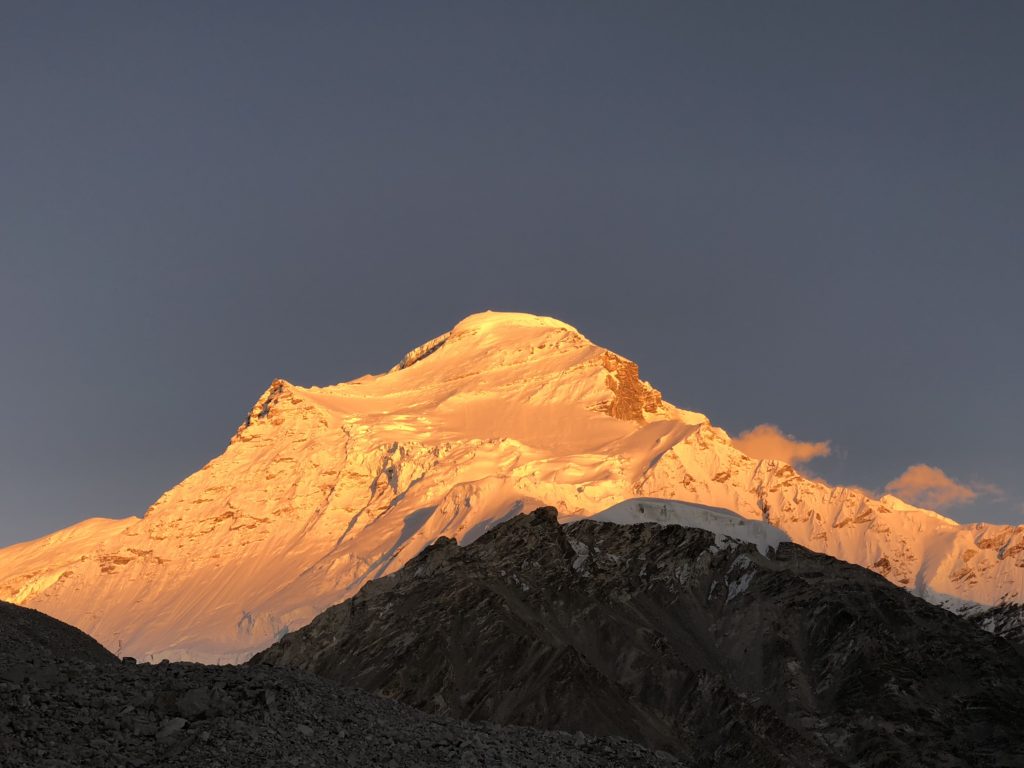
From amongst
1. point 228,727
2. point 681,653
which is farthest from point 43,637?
point 681,653

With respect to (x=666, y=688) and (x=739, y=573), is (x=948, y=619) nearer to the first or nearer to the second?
(x=739, y=573)

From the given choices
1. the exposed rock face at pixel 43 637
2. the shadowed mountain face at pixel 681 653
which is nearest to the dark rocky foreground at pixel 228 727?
the exposed rock face at pixel 43 637

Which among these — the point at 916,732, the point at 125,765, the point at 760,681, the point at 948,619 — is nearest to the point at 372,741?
the point at 125,765

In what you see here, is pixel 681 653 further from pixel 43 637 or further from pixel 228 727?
pixel 228 727

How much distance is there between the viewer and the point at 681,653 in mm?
172000

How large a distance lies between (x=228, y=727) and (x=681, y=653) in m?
132

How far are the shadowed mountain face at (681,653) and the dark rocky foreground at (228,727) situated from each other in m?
89.0

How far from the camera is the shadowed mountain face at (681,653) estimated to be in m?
149

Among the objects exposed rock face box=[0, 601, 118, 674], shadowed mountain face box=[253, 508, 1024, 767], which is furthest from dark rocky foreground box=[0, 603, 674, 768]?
shadowed mountain face box=[253, 508, 1024, 767]

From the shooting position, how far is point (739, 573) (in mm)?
195500

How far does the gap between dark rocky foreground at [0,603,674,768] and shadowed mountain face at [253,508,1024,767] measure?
3502 inches

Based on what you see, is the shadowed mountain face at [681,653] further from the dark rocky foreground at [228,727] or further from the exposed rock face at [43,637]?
the dark rocky foreground at [228,727]

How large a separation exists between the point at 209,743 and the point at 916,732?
408ft

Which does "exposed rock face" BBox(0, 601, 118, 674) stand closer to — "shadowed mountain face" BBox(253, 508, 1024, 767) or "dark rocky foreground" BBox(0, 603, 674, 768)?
"dark rocky foreground" BBox(0, 603, 674, 768)
